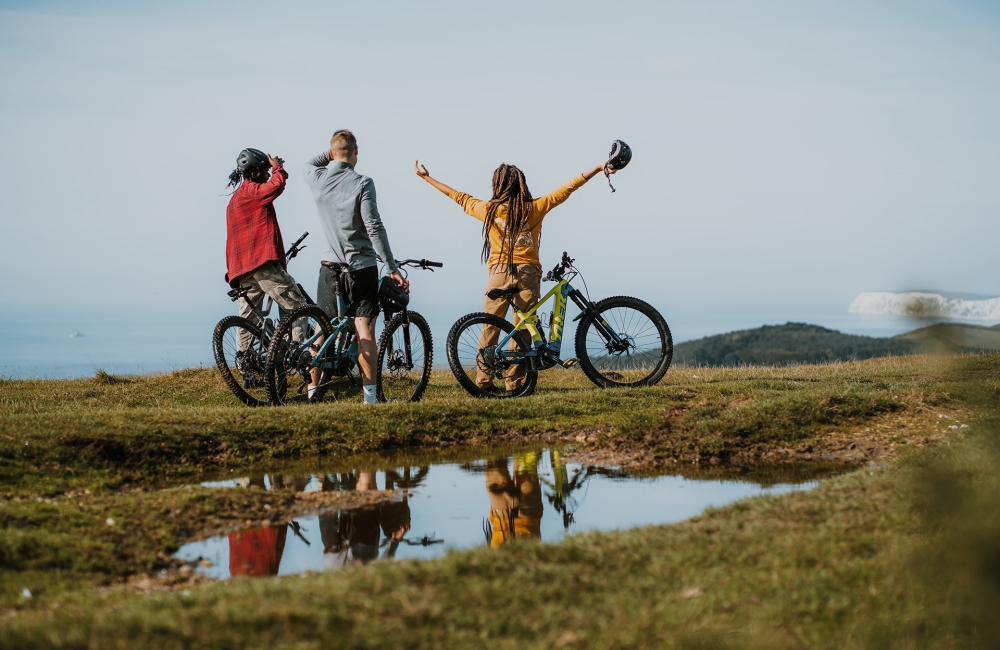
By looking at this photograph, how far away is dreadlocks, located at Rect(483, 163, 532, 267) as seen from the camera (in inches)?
403

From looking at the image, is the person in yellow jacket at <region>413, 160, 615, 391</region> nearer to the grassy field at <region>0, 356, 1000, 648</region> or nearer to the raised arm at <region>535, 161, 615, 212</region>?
the raised arm at <region>535, 161, 615, 212</region>

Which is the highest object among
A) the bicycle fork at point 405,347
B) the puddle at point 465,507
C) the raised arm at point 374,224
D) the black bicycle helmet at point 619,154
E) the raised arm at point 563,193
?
the black bicycle helmet at point 619,154

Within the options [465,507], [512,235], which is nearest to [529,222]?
[512,235]

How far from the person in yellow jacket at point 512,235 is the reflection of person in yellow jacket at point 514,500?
3.03 m

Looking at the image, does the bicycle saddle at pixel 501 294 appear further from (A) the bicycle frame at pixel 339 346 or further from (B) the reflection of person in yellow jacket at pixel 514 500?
(B) the reflection of person in yellow jacket at pixel 514 500

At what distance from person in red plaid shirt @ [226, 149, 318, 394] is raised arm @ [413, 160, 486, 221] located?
1627 millimetres

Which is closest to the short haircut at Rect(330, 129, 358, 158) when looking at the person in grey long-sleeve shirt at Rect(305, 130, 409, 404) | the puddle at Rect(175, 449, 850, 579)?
the person in grey long-sleeve shirt at Rect(305, 130, 409, 404)

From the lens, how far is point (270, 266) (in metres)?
10.3

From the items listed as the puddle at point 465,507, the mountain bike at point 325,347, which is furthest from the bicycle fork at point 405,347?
the puddle at point 465,507

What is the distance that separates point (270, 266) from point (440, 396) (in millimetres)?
2472

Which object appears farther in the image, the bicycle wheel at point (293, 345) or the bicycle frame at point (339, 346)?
the bicycle frame at point (339, 346)

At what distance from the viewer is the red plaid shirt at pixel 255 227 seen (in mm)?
10266

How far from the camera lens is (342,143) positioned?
30.7ft

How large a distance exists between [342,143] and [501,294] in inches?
97.1
